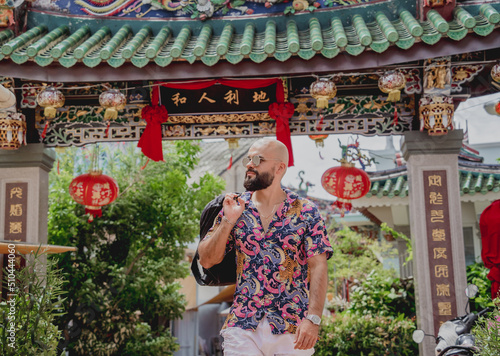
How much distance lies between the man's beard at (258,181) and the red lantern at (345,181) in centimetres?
554

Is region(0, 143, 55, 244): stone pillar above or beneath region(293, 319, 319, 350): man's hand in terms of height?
above

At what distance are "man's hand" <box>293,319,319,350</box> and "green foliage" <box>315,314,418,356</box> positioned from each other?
18.3 feet

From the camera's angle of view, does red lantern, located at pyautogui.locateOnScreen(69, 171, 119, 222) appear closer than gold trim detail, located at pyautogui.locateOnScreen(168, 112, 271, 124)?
No

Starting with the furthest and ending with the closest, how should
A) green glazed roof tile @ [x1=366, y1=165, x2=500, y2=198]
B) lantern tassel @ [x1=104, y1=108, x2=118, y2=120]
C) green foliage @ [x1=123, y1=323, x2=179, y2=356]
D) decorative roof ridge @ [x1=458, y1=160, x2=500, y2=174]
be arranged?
green foliage @ [x1=123, y1=323, x2=179, y2=356] → decorative roof ridge @ [x1=458, y1=160, x2=500, y2=174] → green glazed roof tile @ [x1=366, y1=165, x2=500, y2=198] → lantern tassel @ [x1=104, y1=108, x2=118, y2=120]

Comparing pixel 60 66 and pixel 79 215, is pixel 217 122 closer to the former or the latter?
pixel 60 66

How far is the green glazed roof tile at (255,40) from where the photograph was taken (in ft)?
23.0

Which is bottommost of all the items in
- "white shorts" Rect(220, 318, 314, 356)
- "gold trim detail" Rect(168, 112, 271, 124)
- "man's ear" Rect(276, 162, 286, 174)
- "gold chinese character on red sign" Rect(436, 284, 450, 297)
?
"white shorts" Rect(220, 318, 314, 356)

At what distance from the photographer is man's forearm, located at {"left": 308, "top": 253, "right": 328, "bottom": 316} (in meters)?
3.62

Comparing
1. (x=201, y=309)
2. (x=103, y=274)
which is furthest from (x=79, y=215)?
(x=201, y=309)

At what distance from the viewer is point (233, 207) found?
3717mm

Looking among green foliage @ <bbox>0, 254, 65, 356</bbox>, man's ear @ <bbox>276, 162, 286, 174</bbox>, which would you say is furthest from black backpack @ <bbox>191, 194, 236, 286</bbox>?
green foliage @ <bbox>0, 254, 65, 356</bbox>

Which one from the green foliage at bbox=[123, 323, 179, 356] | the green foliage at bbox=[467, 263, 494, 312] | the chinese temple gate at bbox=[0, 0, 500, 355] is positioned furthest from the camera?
the green foliage at bbox=[123, 323, 179, 356]

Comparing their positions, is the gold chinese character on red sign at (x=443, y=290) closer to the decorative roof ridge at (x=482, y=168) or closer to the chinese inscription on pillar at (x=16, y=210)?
the decorative roof ridge at (x=482, y=168)

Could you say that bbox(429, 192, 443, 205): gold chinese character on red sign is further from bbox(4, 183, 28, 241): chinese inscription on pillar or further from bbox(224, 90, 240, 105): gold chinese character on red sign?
bbox(4, 183, 28, 241): chinese inscription on pillar
